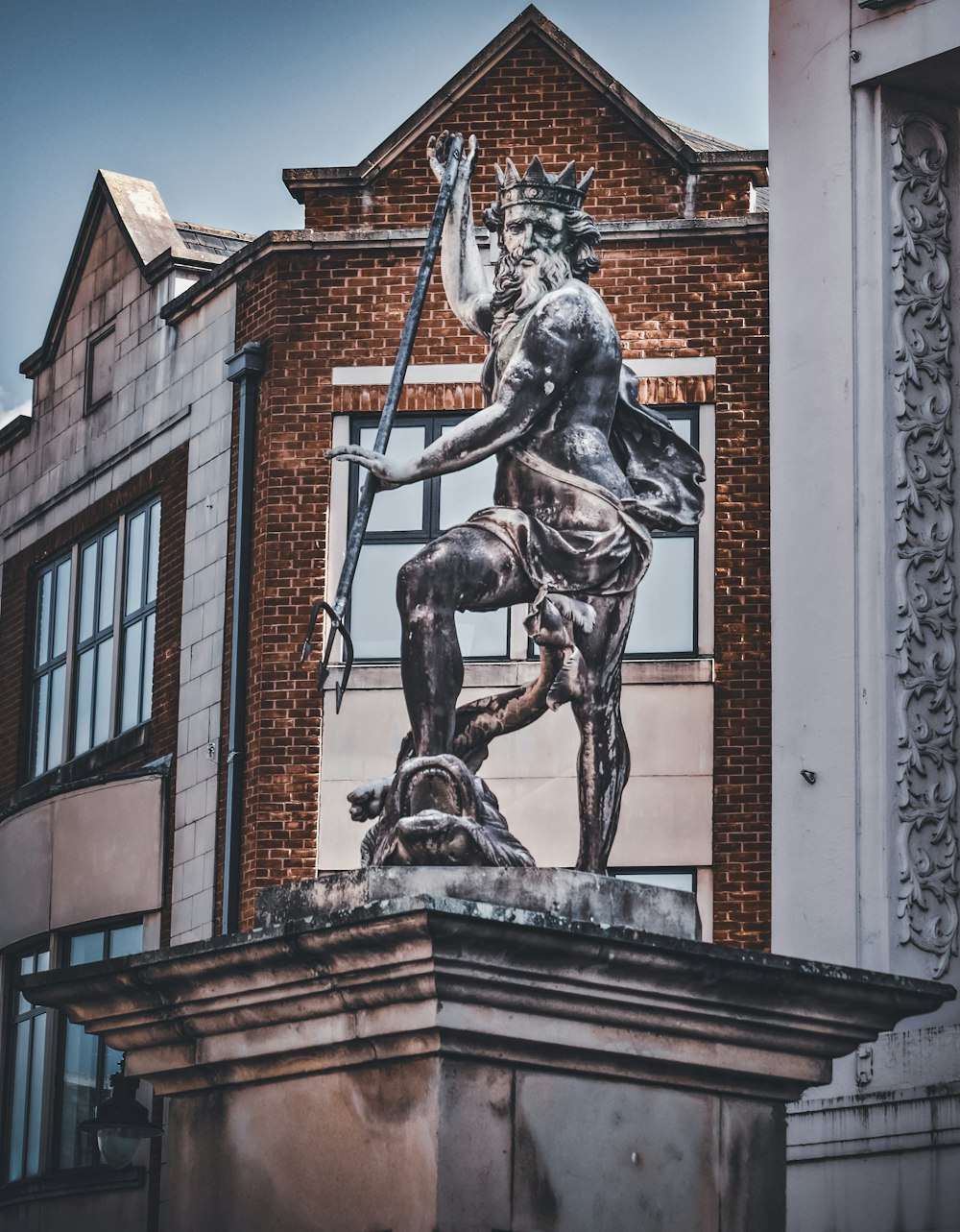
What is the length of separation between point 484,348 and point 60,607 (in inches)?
272

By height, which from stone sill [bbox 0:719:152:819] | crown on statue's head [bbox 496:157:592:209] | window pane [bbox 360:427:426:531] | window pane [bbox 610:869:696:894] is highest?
window pane [bbox 360:427:426:531]

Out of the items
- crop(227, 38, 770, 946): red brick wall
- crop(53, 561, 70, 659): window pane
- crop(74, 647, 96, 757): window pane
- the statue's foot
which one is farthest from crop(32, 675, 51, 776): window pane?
the statue's foot

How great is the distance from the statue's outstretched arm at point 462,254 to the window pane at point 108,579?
16.7m

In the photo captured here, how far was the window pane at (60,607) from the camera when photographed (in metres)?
26.8

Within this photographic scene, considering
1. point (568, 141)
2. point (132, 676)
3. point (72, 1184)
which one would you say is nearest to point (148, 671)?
point (132, 676)

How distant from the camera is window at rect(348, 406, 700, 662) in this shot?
2203 cm

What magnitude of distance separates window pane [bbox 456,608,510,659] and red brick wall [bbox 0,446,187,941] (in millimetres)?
3449

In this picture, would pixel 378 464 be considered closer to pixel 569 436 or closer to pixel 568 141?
pixel 569 436

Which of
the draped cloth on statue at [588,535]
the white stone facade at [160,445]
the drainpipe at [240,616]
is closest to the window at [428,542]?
the drainpipe at [240,616]

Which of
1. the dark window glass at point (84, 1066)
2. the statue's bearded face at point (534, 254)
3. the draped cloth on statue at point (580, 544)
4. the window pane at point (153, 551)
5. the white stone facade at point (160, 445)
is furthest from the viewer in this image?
→ the window pane at point (153, 551)

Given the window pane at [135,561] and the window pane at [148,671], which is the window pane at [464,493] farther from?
the window pane at [135,561]

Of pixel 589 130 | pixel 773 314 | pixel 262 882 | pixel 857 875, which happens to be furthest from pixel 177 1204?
pixel 589 130

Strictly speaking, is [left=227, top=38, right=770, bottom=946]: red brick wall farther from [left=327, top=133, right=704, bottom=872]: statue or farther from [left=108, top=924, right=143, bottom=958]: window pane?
[left=327, top=133, right=704, bottom=872]: statue

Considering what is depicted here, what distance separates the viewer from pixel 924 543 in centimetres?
1434
